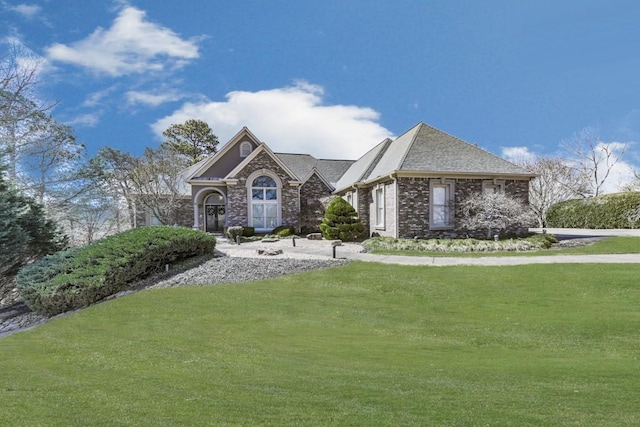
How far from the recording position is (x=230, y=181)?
88.2 feet

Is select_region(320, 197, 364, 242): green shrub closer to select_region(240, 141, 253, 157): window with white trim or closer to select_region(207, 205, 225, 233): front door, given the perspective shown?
select_region(240, 141, 253, 157): window with white trim

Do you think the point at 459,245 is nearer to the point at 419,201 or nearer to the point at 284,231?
the point at 419,201

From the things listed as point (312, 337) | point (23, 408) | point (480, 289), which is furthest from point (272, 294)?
point (23, 408)

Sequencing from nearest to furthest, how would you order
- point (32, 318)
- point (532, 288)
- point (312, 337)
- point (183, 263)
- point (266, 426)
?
point (266, 426) < point (312, 337) < point (532, 288) < point (32, 318) < point (183, 263)

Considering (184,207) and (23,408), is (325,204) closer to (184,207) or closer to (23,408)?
(184,207)

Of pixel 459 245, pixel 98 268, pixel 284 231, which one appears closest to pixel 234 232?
pixel 284 231

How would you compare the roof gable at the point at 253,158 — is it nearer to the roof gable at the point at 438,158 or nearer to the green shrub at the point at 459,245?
the roof gable at the point at 438,158

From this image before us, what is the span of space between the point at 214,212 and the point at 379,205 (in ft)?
45.4

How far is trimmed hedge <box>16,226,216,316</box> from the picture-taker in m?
12.8

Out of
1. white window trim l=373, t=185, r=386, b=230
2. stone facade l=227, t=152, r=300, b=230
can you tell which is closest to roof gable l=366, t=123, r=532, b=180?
white window trim l=373, t=185, r=386, b=230

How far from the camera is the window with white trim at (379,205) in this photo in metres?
22.8

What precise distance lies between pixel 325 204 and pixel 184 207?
11.9 meters

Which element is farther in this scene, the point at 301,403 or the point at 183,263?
the point at 183,263

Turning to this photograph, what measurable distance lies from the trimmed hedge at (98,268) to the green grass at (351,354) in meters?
1.87
